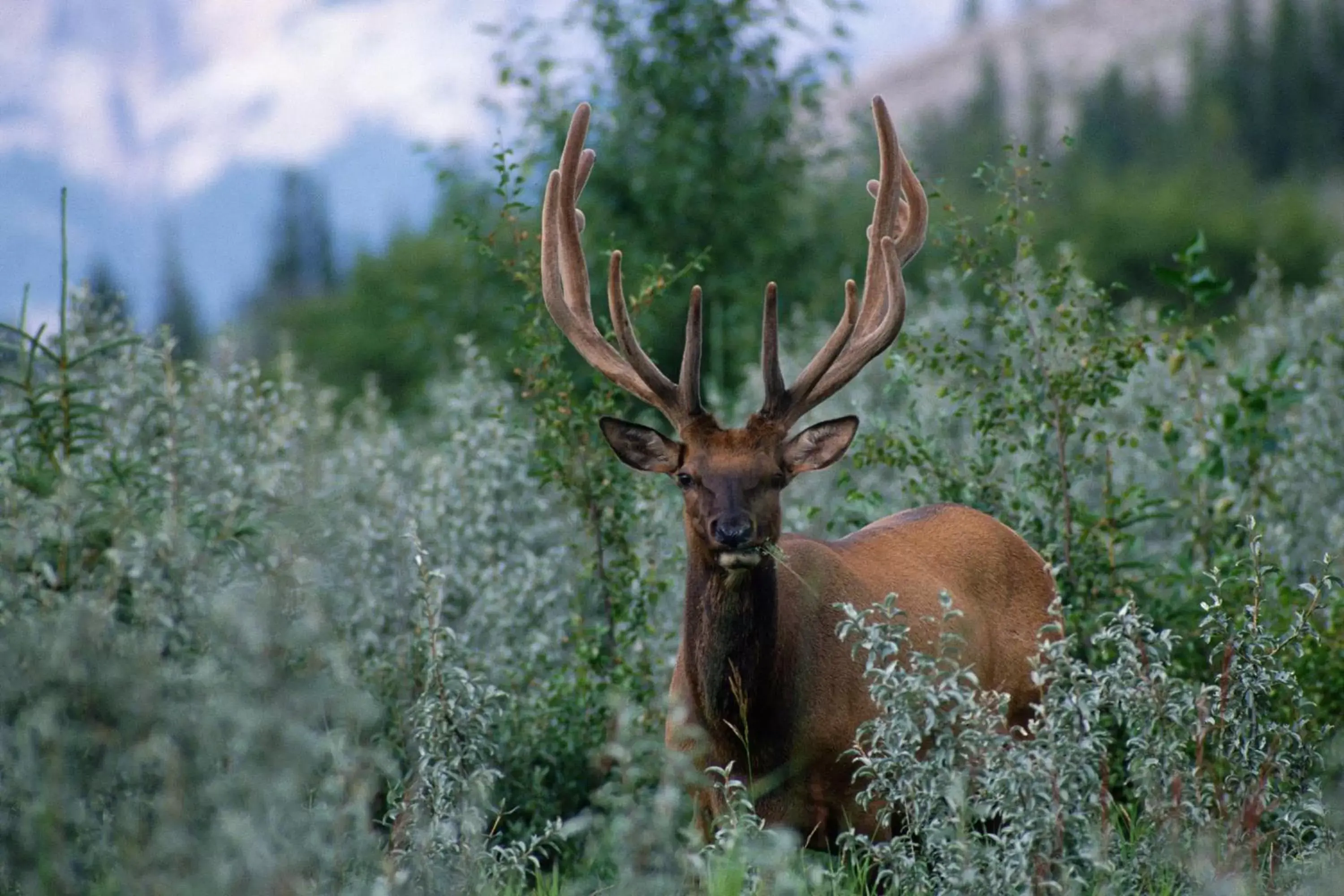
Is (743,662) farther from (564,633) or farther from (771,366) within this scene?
(564,633)

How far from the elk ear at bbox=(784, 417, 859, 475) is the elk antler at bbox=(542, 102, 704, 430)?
41 centimetres

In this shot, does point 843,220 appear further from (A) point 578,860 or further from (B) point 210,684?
(B) point 210,684

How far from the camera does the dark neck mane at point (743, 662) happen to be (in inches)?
220

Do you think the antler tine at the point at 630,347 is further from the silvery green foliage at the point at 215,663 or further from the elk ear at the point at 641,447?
the silvery green foliage at the point at 215,663

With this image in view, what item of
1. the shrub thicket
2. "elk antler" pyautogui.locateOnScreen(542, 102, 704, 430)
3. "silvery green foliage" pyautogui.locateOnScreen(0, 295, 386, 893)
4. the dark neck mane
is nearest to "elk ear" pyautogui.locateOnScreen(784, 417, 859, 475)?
"elk antler" pyautogui.locateOnScreen(542, 102, 704, 430)

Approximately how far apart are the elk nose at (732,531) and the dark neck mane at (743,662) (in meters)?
0.17

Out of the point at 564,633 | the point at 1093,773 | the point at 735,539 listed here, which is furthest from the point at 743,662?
the point at 564,633

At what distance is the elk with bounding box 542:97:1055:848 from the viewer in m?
5.58

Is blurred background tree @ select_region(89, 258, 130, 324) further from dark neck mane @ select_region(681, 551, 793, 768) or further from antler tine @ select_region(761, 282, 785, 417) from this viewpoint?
dark neck mane @ select_region(681, 551, 793, 768)

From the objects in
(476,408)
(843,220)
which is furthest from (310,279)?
(476,408)

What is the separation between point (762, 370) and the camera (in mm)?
5984

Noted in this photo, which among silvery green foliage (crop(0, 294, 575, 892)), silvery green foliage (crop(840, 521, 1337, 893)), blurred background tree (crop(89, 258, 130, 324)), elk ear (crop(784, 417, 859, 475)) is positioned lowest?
silvery green foliage (crop(840, 521, 1337, 893))

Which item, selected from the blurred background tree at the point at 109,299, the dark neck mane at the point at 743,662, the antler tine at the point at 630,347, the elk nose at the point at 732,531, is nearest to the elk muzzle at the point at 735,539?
the elk nose at the point at 732,531

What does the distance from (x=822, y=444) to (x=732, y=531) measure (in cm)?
85
